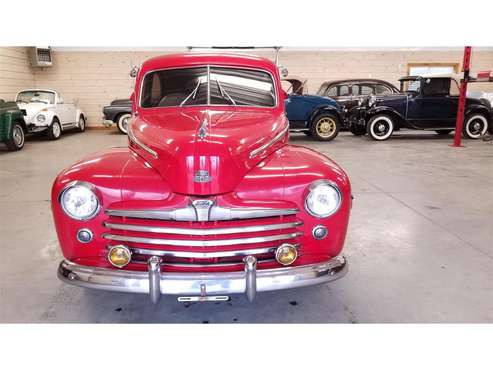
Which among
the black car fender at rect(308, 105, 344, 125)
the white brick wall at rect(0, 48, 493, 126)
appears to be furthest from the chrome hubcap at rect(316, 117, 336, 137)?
the white brick wall at rect(0, 48, 493, 126)

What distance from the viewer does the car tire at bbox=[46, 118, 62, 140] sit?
1004 centimetres

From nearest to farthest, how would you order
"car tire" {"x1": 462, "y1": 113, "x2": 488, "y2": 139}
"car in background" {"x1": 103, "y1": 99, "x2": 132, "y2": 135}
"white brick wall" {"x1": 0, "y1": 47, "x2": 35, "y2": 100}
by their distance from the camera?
"car tire" {"x1": 462, "y1": 113, "x2": 488, "y2": 139} → "white brick wall" {"x1": 0, "y1": 47, "x2": 35, "y2": 100} → "car in background" {"x1": 103, "y1": 99, "x2": 132, "y2": 135}

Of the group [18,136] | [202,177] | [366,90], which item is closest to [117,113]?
[18,136]

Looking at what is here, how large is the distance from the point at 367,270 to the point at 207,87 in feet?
6.15

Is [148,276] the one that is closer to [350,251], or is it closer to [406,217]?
[350,251]

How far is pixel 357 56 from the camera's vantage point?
13234 mm

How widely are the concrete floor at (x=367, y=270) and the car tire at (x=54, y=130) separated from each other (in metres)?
5.06

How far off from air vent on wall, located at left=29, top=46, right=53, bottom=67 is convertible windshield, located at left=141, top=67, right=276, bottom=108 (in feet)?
36.2

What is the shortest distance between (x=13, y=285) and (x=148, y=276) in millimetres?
1372

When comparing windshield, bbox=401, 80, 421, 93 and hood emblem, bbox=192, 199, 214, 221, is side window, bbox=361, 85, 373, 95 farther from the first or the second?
hood emblem, bbox=192, 199, 214, 221

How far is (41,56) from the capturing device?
12211mm

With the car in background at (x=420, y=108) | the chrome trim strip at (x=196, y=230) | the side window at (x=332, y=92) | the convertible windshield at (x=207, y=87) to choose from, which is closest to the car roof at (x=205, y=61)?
the convertible windshield at (x=207, y=87)

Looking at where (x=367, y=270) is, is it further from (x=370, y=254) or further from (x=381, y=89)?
Answer: (x=381, y=89)
